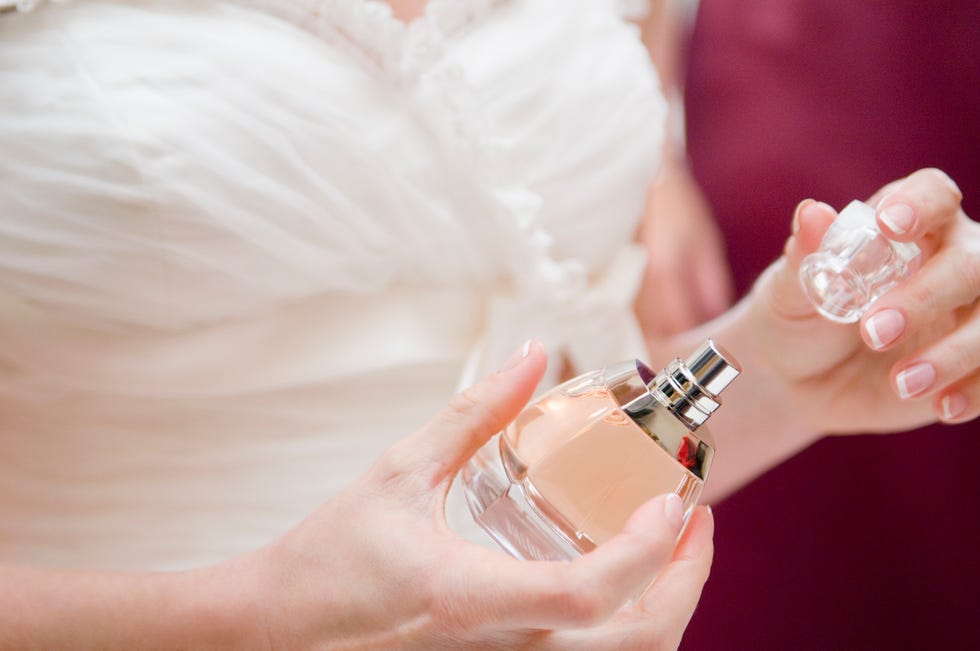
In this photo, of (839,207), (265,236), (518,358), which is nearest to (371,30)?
(265,236)

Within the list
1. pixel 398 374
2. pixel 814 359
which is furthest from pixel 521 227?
pixel 814 359

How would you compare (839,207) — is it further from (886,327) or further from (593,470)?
(593,470)

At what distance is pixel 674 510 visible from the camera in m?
0.36

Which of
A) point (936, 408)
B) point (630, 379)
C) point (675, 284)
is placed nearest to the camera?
point (630, 379)

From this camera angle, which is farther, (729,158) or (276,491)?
(729,158)

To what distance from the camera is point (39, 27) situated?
0.48m

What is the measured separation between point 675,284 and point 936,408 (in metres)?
0.40

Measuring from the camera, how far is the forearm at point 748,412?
25.5 inches

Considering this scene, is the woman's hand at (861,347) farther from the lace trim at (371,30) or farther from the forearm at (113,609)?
the forearm at (113,609)

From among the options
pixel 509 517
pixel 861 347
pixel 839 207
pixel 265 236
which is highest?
pixel 265 236

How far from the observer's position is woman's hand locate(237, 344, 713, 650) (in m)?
0.33

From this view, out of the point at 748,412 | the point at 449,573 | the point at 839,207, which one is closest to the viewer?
the point at 449,573

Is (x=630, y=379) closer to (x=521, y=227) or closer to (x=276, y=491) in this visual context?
(x=521, y=227)

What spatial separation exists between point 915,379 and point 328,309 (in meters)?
0.37
